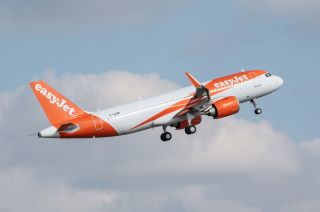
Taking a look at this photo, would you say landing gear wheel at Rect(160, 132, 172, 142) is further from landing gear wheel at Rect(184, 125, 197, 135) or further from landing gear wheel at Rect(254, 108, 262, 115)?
landing gear wheel at Rect(254, 108, 262, 115)

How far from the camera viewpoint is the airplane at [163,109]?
91.7 meters

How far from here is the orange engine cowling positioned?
98000 mm

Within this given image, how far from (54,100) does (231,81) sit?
913 inches

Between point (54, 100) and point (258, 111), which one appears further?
point (258, 111)

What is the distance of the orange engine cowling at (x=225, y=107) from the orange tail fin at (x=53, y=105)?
1674 cm

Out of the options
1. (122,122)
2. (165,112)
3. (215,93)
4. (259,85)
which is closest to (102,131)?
(122,122)

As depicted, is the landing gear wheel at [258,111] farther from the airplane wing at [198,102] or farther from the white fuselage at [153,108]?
the airplane wing at [198,102]

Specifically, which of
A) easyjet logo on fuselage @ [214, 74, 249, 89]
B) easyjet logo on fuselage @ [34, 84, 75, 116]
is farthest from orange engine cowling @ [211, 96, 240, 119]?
easyjet logo on fuselage @ [34, 84, 75, 116]

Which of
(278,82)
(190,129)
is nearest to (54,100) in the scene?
(190,129)

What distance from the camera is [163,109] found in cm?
9731

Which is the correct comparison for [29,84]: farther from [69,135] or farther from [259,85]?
[259,85]

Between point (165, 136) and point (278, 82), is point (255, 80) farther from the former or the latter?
point (165, 136)

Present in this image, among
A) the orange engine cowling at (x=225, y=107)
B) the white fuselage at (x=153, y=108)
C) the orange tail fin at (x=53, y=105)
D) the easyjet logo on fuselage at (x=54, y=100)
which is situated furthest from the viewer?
the orange engine cowling at (x=225, y=107)

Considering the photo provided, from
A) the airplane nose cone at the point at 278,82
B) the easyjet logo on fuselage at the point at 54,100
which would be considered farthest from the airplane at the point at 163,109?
the airplane nose cone at the point at 278,82
